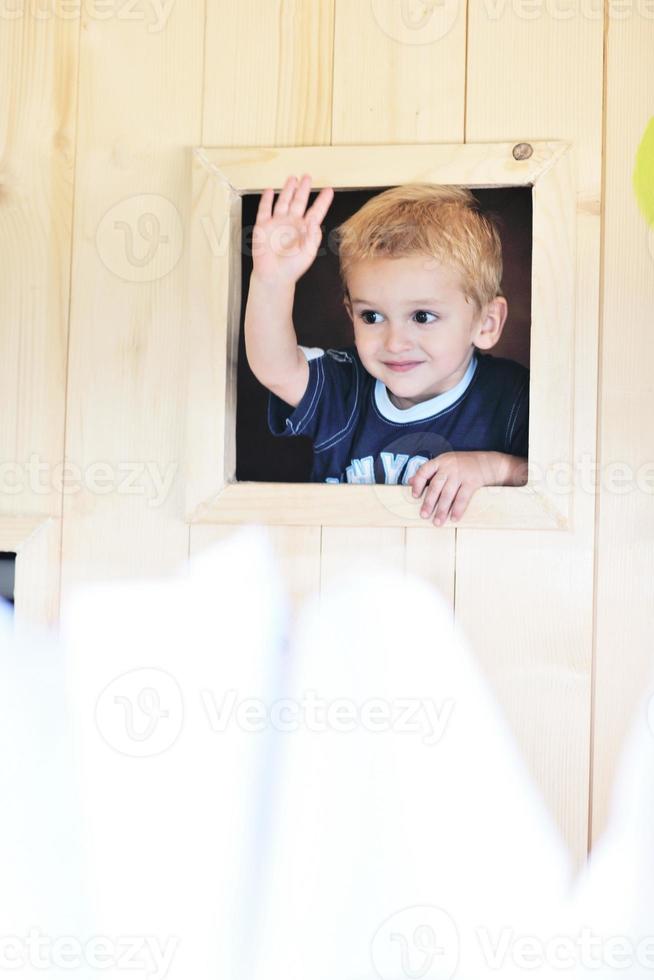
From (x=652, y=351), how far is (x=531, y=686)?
394 millimetres

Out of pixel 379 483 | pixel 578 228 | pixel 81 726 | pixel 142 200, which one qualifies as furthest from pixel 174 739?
pixel 578 228

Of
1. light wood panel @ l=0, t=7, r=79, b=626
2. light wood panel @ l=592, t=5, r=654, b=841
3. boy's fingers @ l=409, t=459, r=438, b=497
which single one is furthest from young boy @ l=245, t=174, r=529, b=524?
light wood panel @ l=0, t=7, r=79, b=626

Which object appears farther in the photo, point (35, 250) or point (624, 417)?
point (35, 250)

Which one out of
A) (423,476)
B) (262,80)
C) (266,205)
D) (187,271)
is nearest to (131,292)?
(187,271)

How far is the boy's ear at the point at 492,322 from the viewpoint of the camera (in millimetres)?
1183

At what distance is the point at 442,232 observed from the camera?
1.19 m

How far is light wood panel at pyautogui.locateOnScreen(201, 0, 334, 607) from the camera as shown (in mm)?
1233

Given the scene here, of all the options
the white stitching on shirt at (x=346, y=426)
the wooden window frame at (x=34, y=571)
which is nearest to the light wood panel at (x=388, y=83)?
the white stitching on shirt at (x=346, y=426)

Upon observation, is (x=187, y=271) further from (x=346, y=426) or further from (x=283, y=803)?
(x=283, y=803)

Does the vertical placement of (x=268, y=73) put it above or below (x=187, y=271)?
above

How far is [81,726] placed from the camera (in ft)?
4.01

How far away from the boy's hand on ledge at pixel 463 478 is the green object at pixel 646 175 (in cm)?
31

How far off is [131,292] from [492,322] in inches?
16.8

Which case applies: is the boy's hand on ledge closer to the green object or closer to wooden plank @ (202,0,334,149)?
the green object
